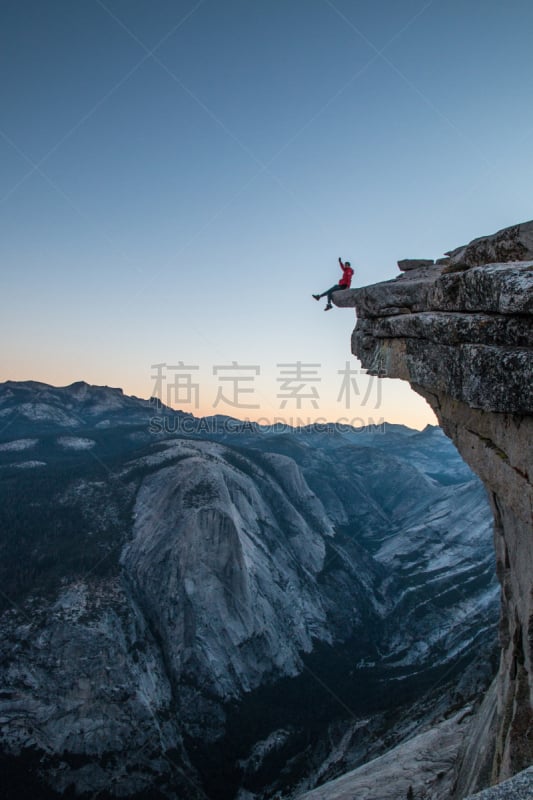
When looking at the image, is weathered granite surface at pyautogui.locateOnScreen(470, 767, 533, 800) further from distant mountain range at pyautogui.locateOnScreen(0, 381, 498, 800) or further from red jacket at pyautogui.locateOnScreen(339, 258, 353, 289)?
distant mountain range at pyautogui.locateOnScreen(0, 381, 498, 800)

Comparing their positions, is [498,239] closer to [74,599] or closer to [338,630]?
[74,599]

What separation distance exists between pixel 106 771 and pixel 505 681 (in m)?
43.6

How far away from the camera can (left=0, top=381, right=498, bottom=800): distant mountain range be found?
1673 inches

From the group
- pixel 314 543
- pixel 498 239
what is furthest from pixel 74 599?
pixel 498 239

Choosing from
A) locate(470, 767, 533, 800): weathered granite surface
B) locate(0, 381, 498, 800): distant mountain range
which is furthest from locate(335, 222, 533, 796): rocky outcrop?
locate(0, 381, 498, 800): distant mountain range

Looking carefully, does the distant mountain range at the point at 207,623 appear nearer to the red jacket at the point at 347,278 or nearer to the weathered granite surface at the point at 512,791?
the red jacket at the point at 347,278

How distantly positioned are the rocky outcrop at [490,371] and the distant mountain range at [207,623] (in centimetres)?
2670

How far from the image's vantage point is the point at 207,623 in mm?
57781

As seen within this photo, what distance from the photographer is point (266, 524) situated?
270 feet

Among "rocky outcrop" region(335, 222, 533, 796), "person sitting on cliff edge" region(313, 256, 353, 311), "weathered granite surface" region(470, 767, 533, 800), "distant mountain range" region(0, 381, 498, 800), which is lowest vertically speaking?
"distant mountain range" region(0, 381, 498, 800)

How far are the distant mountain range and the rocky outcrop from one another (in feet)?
87.6

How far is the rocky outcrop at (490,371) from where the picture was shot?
22.5ft

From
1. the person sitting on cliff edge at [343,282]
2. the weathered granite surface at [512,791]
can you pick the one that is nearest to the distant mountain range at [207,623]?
the person sitting on cliff edge at [343,282]

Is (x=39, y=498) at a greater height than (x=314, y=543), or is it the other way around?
(x=39, y=498)
